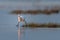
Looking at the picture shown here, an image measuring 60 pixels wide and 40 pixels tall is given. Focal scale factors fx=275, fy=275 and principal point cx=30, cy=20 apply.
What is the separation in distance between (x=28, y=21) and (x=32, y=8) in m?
0.44

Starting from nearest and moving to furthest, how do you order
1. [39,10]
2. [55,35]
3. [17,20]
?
1. [55,35]
2. [17,20]
3. [39,10]

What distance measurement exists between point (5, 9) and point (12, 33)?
1.01 m

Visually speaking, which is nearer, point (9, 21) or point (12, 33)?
point (12, 33)

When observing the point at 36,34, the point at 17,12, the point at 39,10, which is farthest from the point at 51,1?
the point at 36,34

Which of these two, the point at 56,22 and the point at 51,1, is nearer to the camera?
the point at 56,22

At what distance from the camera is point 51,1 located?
4914 millimetres

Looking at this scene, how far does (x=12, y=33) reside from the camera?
13.2ft

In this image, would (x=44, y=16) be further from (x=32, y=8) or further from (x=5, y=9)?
(x=5, y=9)

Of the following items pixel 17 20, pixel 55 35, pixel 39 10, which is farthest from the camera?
pixel 39 10

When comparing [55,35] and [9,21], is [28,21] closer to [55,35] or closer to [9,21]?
[9,21]

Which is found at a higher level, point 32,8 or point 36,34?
point 32,8

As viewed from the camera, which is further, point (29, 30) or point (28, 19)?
point (28, 19)

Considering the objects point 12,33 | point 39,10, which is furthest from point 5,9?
point 12,33

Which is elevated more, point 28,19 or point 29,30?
point 28,19
